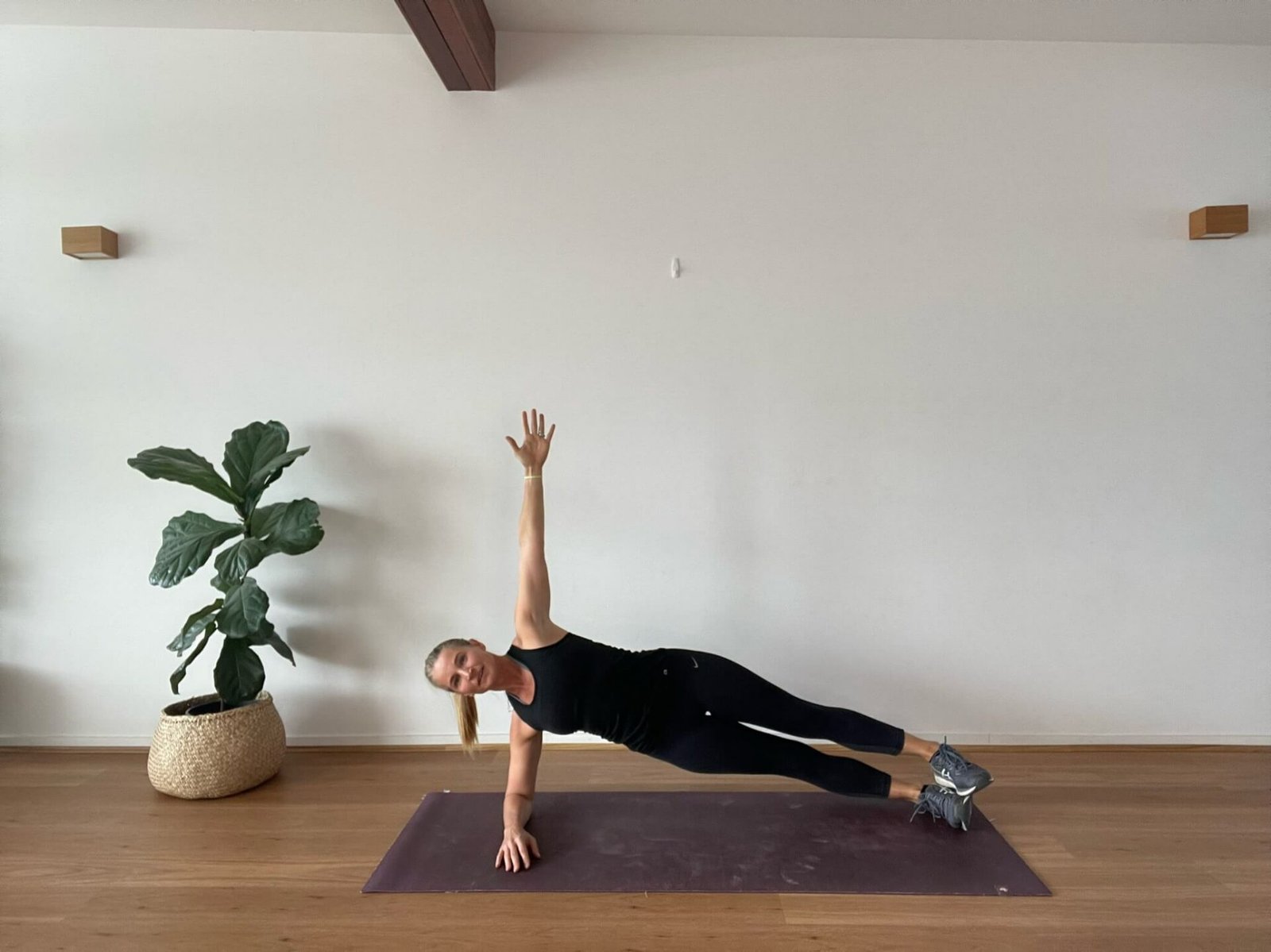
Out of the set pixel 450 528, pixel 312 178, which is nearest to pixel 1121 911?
pixel 450 528

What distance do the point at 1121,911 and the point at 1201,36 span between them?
3.19 m

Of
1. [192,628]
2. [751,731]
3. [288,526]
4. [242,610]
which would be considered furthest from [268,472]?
[751,731]

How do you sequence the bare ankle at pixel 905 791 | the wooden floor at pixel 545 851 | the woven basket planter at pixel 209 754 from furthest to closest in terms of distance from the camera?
1. the woven basket planter at pixel 209 754
2. the bare ankle at pixel 905 791
3. the wooden floor at pixel 545 851

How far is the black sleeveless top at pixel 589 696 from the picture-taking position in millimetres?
2174

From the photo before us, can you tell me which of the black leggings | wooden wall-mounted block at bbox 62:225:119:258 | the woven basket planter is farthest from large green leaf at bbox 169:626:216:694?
the black leggings

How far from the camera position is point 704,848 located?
7.25 feet

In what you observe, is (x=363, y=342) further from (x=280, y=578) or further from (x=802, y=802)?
(x=802, y=802)

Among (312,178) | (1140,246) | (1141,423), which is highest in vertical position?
(312,178)

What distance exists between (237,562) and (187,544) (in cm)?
21

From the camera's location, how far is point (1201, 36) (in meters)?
3.03

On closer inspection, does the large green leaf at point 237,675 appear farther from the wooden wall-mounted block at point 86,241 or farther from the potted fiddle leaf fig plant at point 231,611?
the wooden wall-mounted block at point 86,241

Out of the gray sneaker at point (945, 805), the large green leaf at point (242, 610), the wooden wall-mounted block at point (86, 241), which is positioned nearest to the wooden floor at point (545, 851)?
the gray sneaker at point (945, 805)

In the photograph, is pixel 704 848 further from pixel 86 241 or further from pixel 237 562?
pixel 86 241

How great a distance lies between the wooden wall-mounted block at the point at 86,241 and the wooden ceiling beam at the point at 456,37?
1.41 m
